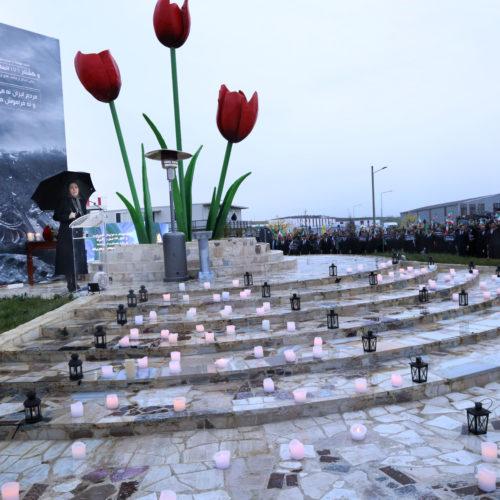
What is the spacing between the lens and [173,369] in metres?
4.75

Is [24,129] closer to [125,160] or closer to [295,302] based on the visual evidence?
[125,160]

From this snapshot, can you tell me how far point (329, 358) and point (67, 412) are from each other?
2.90 metres

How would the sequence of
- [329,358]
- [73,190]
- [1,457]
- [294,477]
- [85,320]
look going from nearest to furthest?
[294,477]
[1,457]
[329,358]
[85,320]
[73,190]

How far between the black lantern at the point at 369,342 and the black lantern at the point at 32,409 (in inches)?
142

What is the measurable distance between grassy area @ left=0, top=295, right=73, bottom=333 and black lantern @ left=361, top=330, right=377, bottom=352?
540 cm

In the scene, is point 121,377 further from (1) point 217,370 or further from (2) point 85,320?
(2) point 85,320

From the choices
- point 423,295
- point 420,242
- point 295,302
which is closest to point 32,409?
point 295,302

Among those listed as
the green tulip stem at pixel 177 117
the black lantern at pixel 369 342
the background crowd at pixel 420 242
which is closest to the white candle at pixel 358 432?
the black lantern at pixel 369 342

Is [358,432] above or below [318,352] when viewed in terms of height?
below

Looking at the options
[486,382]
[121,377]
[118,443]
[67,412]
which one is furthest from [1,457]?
[486,382]

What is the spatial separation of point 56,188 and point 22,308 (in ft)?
13.2

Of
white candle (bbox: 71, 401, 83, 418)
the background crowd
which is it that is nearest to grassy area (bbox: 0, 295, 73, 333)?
white candle (bbox: 71, 401, 83, 418)

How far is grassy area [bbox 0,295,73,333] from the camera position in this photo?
691 cm

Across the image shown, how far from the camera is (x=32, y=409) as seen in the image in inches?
152
